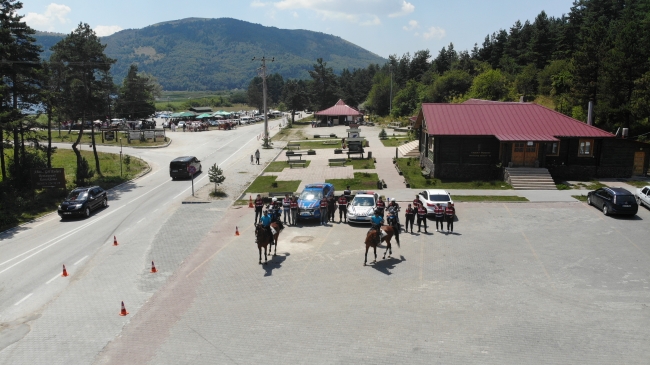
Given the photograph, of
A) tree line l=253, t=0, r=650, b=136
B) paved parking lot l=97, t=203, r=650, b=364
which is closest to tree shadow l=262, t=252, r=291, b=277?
paved parking lot l=97, t=203, r=650, b=364

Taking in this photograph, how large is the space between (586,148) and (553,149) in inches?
97.0

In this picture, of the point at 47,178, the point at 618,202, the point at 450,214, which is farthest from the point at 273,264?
the point at 47,178

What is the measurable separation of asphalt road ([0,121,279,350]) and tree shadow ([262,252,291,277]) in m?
5.26

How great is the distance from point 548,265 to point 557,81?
53172mm

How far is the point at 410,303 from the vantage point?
14648 mm

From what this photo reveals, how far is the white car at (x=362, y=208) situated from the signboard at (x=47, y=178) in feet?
72.8

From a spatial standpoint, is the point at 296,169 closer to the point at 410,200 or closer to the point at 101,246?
the point at 410,200

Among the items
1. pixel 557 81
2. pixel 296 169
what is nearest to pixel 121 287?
pixel 296 169

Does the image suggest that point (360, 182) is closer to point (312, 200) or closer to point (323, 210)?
point (312, 200)

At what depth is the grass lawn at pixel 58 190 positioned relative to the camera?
29.2 m

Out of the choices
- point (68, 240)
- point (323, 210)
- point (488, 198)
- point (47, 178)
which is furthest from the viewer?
point (47, 178)

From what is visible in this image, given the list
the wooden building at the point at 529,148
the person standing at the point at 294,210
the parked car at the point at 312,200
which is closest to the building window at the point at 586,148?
the wooden building at the point at 529,148

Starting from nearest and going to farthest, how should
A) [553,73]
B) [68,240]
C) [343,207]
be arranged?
[68,240]
[343,207]
[553,73]

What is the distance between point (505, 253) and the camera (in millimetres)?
19672
